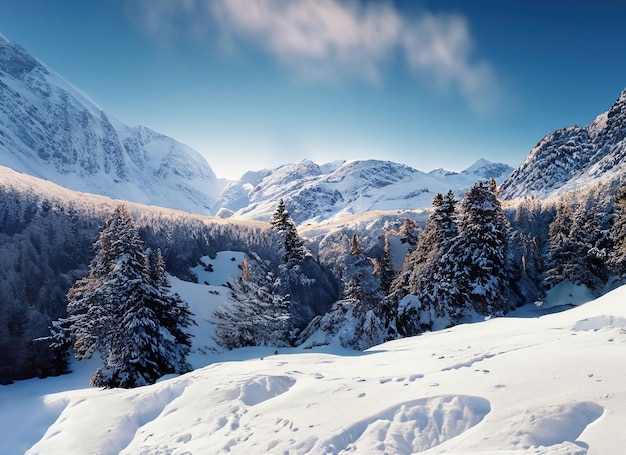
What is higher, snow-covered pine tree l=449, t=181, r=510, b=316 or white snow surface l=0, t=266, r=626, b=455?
snow-covered pine tree l=449, t=181, r=510, b=316

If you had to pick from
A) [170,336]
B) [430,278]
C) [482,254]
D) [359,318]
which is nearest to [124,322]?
[170,336]

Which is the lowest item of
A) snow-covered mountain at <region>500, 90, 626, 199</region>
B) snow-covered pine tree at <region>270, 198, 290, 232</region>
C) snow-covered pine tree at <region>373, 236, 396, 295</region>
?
snow-covered pine tree at <region>373, 236, 396, 295</region>

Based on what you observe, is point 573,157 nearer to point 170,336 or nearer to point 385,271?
point 385,271

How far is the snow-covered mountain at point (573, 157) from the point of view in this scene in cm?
6575

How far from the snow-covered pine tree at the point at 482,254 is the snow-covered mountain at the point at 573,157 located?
50559mm

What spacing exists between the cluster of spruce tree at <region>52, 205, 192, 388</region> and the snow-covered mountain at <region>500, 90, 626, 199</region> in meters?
68.4

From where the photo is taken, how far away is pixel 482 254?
22.3 metres

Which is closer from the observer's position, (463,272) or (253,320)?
(463,272)

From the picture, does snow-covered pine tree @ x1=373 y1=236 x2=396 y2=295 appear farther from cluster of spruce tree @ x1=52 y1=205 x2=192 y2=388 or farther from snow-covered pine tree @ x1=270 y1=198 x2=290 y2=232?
cluster of spruce tree @ x1=52 y1=205 x2=192 y2=388

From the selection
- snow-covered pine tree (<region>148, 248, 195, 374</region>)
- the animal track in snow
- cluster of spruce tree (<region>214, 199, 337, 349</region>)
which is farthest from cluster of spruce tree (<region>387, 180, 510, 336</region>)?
the animal track in snow

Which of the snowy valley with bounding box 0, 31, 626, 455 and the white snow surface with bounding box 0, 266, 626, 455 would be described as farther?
the snowy valley with bounding box 0, 31, 626, 455

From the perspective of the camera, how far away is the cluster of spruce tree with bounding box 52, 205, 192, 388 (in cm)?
1603

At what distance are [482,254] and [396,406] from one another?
19.1m

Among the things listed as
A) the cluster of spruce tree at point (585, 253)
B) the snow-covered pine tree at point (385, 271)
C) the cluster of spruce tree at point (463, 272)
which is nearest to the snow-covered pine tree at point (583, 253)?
the cluster of spruce tree at point (585, 253)
